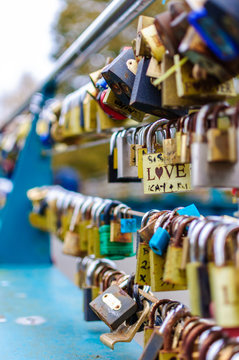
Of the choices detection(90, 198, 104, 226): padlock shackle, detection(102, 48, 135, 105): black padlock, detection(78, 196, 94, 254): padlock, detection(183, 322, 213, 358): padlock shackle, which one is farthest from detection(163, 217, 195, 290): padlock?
detection(78, 196, 94, 254): padlock

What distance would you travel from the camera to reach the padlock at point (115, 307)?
4.80ft

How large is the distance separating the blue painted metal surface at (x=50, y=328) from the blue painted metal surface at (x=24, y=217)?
0.95 meters

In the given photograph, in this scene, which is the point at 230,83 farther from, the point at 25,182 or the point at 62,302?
the point at 25,182

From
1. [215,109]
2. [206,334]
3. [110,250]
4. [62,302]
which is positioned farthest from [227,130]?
[62,302]

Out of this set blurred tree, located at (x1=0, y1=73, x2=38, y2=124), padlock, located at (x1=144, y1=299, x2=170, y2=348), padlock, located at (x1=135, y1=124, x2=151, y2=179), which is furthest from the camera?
blurred tree, located at (x1=0, y1=73, x2=38, y2=124)

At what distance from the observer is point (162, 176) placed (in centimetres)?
135

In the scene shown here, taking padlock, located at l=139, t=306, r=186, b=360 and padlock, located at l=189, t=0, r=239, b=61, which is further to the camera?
padlock, located at l=139, t=306, r=186, b=360

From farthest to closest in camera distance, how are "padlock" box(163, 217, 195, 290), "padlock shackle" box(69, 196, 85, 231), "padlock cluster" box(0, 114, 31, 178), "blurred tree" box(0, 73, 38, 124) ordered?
1. "blurred tree" box(0, 73, 38, 124)
2. "padlock cluster" box(0, 114, 31, 178)
3. "padlock shackle" box(69, 196, 85, 231)
4. "padlock" box(163, 217, 195, 290)

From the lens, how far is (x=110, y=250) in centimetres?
187

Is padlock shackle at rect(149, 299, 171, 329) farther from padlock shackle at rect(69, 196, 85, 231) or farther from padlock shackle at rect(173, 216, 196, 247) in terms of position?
padlock shackle at rect(69, 196, 85, 231)

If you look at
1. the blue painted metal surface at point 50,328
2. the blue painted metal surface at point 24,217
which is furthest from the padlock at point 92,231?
the blue painted metal surface at point 24,217

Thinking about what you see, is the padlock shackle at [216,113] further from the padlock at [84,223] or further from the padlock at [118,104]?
the padlock at [84,223]

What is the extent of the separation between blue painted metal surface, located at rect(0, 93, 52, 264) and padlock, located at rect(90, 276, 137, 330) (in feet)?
8.75

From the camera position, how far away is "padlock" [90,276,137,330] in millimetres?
1464
